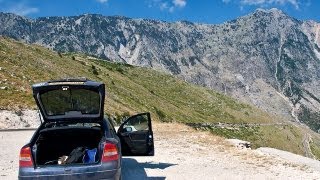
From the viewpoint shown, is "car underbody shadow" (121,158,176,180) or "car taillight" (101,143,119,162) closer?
"car taillight" (101,143,119,162)

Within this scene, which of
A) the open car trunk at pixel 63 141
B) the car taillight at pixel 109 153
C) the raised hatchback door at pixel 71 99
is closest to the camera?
the car taillight at pixel 109 153

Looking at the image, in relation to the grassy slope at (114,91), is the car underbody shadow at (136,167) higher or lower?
lower

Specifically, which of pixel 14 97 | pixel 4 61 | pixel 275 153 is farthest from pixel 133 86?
pixel 275 153

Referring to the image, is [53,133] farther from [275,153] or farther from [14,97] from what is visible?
[14,97]

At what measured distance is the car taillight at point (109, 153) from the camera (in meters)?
11.5

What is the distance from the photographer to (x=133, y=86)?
142 meters

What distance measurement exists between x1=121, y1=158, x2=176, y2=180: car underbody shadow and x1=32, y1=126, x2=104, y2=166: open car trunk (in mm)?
4740

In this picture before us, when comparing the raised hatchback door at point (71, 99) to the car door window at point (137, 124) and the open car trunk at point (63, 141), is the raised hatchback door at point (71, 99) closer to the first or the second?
the open car trunk at point (63, 141)

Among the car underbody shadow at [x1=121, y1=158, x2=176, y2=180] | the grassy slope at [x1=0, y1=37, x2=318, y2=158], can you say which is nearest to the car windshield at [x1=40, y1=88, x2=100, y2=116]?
the car underbody shadow at [x1=121, y1=158, x2=176, y2=180]

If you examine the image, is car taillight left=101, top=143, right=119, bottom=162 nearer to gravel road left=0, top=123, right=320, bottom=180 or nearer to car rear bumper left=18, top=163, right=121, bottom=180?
car rear bumper left=18, top=163, right=121, bottom=180

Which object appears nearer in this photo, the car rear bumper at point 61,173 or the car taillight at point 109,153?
the car rear bumper at point 61,173

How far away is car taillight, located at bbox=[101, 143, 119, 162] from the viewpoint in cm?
1146

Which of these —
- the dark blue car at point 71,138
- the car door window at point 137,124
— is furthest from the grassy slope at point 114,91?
the dark blue car at point 71,138

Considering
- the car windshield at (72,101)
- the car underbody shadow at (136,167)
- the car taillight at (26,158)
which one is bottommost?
the car underbody shadow at (136,167)
